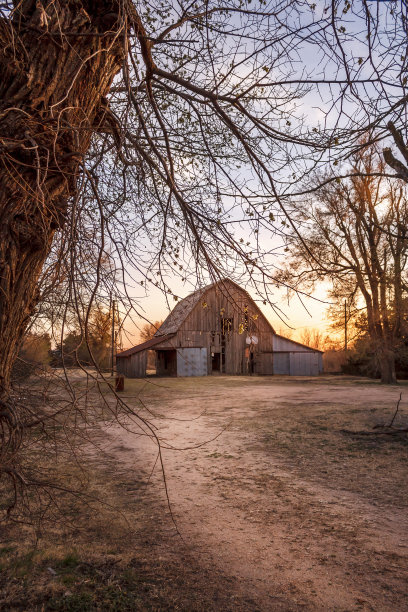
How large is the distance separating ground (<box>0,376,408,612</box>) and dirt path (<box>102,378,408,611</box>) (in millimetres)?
15

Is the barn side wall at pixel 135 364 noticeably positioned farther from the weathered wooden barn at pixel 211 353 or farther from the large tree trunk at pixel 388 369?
the large tree trunk at pixel 388 369

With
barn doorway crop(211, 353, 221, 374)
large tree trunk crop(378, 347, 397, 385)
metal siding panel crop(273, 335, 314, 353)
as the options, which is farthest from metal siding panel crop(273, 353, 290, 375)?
large tree trunk crop(378, 347, 397, 385)

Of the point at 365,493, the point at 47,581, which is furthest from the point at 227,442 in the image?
the point at 47,581

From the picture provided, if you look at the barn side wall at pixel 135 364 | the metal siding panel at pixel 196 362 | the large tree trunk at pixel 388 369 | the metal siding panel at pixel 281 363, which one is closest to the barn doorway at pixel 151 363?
the barn side wall at pixel 135 364

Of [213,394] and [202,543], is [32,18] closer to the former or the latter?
[202,543]

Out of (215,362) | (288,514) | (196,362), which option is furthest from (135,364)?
(288,514)

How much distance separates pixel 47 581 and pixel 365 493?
4.00m

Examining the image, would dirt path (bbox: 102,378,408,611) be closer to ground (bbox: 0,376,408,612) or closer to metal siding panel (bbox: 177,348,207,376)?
ground (bbox: 0,376,408,612)

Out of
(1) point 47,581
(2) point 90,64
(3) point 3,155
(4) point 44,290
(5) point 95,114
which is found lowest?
(1) point 47,581

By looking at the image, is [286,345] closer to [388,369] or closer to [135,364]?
[388,369]

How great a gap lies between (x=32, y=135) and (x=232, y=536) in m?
3.88

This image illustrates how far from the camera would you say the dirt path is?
3.44 meters

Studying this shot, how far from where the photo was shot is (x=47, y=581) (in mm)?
3473

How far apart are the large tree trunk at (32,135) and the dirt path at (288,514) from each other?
2295 mm
